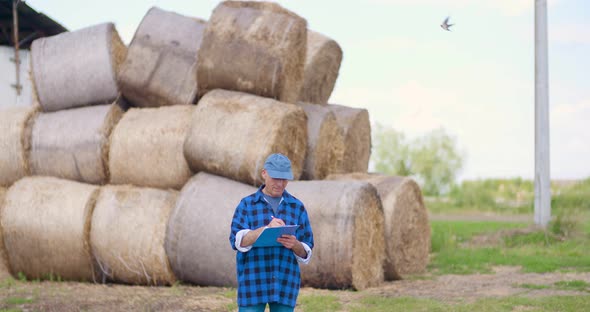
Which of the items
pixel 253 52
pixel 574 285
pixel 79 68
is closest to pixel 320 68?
pixel 253 52

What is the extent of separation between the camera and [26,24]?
869 inches

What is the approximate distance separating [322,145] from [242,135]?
131 centimetres

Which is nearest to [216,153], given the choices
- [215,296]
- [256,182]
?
[256,182]

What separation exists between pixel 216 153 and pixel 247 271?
13.7 feet

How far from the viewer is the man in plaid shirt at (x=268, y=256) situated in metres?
4.69

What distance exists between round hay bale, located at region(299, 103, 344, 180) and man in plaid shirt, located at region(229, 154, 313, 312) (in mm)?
4746

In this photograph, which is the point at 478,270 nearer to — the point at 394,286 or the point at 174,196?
the point at 394,286

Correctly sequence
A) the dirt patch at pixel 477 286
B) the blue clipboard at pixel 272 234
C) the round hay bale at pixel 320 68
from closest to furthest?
the blue clipboard at pixel 272 234 → the dirt patch at pixel 477 286 → the round hay bale at pixel 320 68

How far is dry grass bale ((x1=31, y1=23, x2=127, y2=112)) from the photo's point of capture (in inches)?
402

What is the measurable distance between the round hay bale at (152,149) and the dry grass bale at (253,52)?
61cm

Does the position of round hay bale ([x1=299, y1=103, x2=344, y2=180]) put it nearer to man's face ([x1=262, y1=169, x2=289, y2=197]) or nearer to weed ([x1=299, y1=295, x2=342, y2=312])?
weed ([x1=299, y1=295, x2=342, y2=312])

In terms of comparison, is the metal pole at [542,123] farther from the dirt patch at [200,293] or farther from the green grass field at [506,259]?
the dirt patch at [200,293]

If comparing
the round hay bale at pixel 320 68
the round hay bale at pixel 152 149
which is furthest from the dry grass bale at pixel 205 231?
the round hay bale at pixel 320 68

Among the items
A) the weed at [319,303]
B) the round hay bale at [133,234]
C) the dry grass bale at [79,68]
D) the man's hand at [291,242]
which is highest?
the dry grass bale at [79,68]
